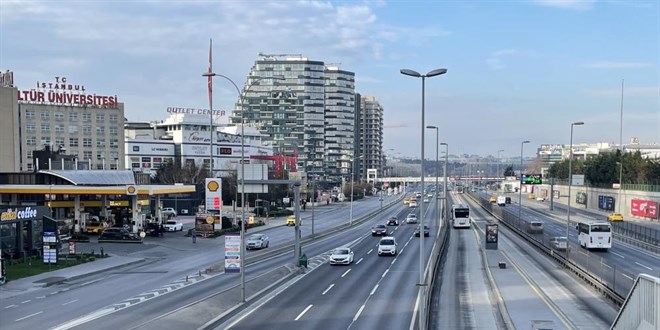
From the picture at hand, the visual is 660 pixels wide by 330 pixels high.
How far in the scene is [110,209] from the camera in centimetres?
7694

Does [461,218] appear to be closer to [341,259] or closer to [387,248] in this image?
[387,248]

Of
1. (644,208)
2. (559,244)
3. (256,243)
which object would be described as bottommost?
(256,243)

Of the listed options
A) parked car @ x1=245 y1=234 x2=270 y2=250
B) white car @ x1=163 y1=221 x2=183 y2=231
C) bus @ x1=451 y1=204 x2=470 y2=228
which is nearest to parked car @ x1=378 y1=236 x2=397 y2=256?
parked car @ x1=245 y1=234 x2=270 y2=250

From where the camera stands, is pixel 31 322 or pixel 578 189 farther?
pixel 578 189

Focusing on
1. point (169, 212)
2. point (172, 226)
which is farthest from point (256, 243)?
point (169, 212)

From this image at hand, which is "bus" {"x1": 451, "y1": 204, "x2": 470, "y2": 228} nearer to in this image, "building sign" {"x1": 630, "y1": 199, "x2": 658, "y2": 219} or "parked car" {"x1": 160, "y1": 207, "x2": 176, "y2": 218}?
"building sign" {"x1": 630, "y1": 199, "x2": 658, "y2": 219}

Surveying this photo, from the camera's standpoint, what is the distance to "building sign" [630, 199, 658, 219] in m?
83.4

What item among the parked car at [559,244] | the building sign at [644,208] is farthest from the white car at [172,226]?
the building sign at [644,208]

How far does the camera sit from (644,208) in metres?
86.9

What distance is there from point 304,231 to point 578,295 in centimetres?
4751

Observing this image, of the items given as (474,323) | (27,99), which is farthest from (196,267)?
(27,99)

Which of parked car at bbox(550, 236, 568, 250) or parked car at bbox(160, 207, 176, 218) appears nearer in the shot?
parked car at bbox(550, 236, 568, 250)

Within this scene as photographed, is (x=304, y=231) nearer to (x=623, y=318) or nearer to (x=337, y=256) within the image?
(x=337, y=256)

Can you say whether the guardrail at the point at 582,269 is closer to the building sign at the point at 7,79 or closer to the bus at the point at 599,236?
the bus at the point at 599,236
